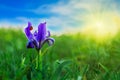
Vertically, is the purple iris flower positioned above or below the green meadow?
above

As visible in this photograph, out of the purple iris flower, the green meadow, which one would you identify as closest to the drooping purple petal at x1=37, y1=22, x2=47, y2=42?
the purple iris flower

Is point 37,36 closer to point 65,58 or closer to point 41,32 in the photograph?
point 41,32

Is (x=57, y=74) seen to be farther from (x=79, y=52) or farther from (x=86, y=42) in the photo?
(x=86, y=42)

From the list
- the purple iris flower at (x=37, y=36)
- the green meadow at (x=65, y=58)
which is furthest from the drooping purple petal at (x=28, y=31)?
the green meadow at (x=65, y=58)

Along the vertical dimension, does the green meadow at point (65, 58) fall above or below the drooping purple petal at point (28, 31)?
below

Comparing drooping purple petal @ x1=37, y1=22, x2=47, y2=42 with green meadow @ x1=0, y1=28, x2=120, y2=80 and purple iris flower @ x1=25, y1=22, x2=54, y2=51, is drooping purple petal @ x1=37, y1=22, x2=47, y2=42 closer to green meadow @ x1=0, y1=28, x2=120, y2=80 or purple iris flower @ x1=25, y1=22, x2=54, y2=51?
purple iris flower @ x1=25, y1=22, x2=54, y2=51

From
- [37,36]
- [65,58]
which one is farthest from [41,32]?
[65,58]

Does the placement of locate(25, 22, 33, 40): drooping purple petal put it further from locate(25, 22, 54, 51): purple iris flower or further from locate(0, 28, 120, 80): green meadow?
locate(0, 28, 120, 80): green meadow

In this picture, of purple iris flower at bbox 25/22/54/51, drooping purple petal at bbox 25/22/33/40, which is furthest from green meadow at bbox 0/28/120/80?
drooping purple petal at bbox 25/22/33/40

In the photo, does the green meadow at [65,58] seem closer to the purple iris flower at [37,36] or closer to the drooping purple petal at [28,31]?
the purple iris flower at [37,36]
